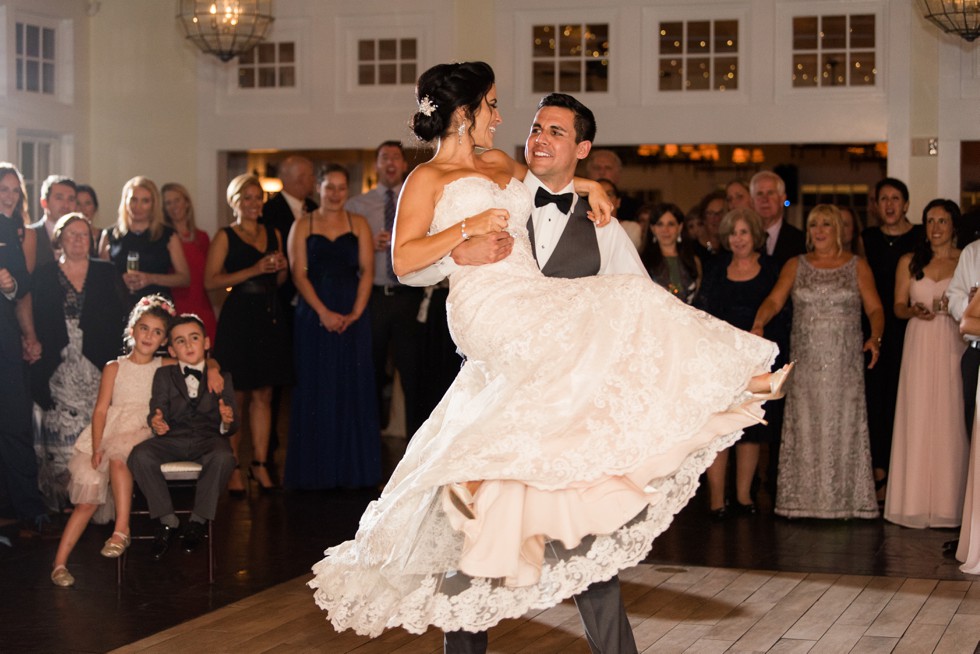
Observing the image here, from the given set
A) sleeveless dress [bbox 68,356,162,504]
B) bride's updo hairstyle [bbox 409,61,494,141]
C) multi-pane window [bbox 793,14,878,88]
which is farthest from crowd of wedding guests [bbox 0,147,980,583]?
bride's updo hairstyle [bbox 409,61,494,141]

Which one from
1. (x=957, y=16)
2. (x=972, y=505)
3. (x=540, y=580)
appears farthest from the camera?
(x=957, y=16)

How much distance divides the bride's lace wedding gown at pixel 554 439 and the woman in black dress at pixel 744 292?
3551 millimetres

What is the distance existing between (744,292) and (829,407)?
732 millimetres

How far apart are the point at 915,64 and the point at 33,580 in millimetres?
6392

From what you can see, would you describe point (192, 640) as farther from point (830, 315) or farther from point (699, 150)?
point (699, 150)

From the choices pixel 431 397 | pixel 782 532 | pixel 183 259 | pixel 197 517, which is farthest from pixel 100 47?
pixel 782 532

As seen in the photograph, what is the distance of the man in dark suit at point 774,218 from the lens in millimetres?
7828

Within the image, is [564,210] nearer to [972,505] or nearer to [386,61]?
[972,505]

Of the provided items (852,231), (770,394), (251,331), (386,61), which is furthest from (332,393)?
(770,394)

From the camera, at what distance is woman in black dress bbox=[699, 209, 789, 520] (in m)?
7.19

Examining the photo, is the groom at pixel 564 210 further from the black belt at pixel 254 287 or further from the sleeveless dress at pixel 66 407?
the black belt at pixel 254 287

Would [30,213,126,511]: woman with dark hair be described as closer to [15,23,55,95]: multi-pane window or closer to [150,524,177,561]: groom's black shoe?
[150,524,177,561]: groom's black shoe

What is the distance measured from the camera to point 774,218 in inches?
312

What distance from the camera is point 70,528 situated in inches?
217
